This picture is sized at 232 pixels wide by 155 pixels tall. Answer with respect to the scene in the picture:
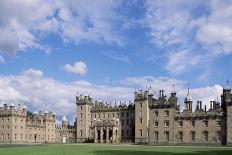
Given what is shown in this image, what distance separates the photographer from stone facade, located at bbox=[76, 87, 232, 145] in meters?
94.0

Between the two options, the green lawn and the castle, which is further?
the castle

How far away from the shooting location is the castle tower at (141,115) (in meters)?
110

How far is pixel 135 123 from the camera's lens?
112625mm

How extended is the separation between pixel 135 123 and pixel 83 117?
68.6ft

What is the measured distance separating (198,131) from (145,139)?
1736 cm

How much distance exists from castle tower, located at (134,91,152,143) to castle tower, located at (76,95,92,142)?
66.0ft

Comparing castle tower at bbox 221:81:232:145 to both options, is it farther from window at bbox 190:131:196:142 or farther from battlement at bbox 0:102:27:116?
battlement at bbox 0:102:27:116

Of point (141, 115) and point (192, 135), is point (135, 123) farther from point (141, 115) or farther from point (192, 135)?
point (192, 135)

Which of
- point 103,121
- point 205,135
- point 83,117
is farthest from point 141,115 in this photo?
point 83,117

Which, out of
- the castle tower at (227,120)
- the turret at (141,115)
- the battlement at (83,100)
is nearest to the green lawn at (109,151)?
the castle tower at (227,120)

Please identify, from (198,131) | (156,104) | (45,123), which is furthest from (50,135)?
(198,131)

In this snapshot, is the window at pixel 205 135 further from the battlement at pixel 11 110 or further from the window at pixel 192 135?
the battlement at pixel 11 110

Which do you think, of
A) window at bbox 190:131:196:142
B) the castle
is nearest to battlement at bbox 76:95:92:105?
the castle

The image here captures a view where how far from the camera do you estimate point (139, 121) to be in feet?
366
